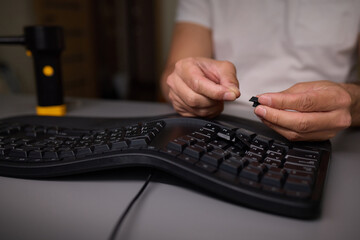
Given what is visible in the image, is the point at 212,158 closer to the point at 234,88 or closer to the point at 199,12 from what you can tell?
the point at 234,88

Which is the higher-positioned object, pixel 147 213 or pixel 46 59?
pixel 46 59

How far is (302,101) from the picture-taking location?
1.30 ft

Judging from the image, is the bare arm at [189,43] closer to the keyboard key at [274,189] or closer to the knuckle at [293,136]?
the knuckle at [293,136]

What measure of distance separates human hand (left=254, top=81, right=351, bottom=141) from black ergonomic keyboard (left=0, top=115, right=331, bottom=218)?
0.06 ft

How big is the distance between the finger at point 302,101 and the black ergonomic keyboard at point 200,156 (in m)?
0.05

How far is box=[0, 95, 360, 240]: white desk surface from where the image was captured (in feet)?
0.88

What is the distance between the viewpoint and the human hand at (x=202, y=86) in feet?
1.47

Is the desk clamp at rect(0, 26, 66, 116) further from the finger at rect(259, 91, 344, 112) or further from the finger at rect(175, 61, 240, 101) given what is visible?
the finger at rect(259, 91, 344, 112)

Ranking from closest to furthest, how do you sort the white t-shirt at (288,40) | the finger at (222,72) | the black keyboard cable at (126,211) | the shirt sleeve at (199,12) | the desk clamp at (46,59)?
the black keyboard cable at (126,211) < the finger at (222,72) < the desk clamp at (46,59) < the white t-shirt at (288,40) < the shirt sleeve at (199,12)

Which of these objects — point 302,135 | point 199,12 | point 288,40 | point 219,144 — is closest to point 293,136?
point 302,135

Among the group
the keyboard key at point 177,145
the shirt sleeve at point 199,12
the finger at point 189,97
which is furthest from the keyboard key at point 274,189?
the shirt sleeve at point 199,12

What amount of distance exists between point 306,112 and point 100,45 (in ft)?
9.37

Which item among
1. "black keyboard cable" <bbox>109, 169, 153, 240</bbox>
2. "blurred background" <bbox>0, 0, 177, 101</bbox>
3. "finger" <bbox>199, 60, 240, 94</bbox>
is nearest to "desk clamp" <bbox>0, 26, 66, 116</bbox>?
"finger" <bbox>199, 60, 240, 94</bbox>

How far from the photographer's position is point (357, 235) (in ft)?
0.87
